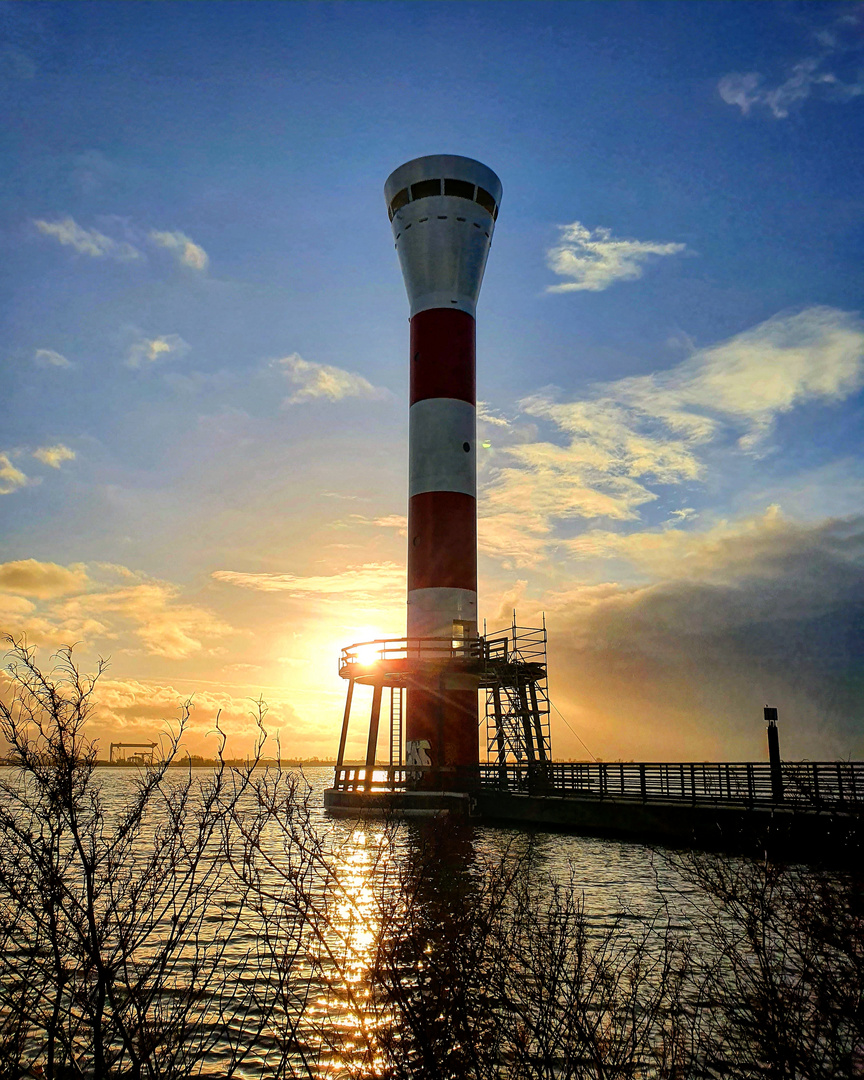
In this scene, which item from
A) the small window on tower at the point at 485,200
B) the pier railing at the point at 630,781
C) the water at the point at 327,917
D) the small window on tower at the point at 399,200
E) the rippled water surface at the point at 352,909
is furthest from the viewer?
the small window on tower at the point at 399,200

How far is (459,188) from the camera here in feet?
133

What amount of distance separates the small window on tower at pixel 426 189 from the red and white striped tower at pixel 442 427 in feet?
0.15

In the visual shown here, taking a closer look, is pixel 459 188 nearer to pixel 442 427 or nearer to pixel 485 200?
pixel 485 200

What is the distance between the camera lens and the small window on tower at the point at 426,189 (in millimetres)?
40406

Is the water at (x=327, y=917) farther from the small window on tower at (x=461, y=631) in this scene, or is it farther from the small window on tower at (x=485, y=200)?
the small window on tower at (x=485, y=200)

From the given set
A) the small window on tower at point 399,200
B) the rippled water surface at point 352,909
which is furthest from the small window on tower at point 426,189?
the rippled water surface at point 352,909

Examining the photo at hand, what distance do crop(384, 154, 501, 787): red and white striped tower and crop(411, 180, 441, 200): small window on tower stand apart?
0.05 metres

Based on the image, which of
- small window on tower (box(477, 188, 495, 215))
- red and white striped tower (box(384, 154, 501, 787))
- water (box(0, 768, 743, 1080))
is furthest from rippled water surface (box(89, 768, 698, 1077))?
small window on tower (box(477, 188, 495, 215))

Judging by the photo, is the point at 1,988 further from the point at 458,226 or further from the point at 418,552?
the point at 458,226

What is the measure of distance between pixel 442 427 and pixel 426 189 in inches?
456


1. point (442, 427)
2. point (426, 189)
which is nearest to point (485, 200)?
point (426, 189)

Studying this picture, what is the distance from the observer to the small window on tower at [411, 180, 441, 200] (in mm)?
Result: 40406

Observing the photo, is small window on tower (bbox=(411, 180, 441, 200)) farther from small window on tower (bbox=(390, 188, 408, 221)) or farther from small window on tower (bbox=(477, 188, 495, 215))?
small window on tower (bbox=(477, 188, 495, 215))

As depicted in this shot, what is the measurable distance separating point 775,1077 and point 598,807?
27376mm
